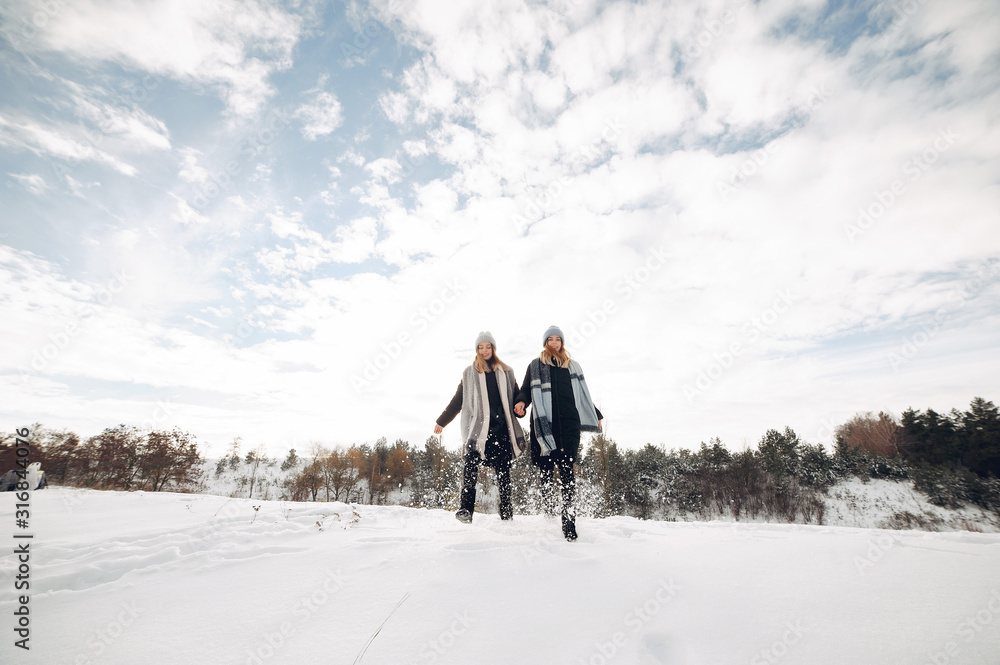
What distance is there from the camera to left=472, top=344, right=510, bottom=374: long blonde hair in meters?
4.18

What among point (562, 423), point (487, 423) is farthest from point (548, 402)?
point (487, 423)

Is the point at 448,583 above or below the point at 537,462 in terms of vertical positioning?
below

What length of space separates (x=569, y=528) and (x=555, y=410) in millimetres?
1035

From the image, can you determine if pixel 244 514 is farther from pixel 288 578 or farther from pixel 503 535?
pixel 503 535

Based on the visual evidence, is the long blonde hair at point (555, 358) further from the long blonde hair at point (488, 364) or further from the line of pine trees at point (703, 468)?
the line of pine trees at point (703, 468)

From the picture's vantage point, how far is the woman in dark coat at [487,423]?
388 centimetres

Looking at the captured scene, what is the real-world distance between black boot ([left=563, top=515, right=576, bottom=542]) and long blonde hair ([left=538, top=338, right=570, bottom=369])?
141cm

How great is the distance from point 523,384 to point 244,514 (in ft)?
11.1

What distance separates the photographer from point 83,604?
1.95 m

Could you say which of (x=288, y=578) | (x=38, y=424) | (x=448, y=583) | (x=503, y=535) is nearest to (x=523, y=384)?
(x=503, y=535)

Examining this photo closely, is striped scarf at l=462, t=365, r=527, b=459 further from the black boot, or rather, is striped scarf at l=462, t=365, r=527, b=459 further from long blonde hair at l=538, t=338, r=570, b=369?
the black boot

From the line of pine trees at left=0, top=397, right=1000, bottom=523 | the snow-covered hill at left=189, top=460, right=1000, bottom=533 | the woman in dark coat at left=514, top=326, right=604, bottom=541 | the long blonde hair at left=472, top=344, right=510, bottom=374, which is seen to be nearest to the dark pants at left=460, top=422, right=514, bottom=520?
the woman in dark coat at left=514, top=326, right=604, bottom=541

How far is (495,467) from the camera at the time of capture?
396 cm

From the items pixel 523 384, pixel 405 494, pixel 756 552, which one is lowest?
pixel 405 494
